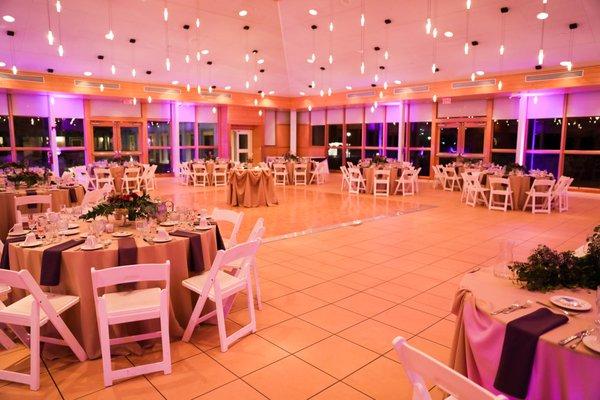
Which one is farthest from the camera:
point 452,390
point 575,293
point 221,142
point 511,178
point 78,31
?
point 221,142

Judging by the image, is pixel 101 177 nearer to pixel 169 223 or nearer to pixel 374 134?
pixel 169 223

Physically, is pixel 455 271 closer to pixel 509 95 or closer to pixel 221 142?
pixel 509 95

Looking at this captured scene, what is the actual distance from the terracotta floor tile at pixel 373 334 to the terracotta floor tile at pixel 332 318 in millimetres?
77

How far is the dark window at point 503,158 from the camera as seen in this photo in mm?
14505

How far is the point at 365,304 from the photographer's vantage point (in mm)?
4062

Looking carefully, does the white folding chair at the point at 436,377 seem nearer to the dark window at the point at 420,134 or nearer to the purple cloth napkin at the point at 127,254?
the purple cloth napkin at the point at 127,254

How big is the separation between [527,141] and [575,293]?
43.9ft

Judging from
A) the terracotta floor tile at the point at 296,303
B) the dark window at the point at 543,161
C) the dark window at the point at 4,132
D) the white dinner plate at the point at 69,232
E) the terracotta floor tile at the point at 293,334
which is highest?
the dark window at the point at 4,132

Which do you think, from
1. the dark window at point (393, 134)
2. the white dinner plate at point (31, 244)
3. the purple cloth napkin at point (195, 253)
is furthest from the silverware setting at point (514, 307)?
the dark window at point (393, 134)

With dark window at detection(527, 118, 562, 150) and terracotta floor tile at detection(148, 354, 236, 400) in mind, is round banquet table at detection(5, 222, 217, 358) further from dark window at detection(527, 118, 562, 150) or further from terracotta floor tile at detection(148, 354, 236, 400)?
dark window at detection(527, 118, 562, 150)

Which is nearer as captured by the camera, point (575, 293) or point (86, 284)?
point (575, 293)

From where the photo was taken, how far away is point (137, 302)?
9.57 ft

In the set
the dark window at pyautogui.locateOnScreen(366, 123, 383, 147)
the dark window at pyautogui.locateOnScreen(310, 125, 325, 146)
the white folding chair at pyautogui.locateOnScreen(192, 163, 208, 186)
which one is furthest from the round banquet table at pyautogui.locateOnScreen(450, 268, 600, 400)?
the dark window at pyautogui.locateOnScreen(310, 125, 325, 146)

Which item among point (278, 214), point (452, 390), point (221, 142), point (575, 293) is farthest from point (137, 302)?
point (221, 142)
